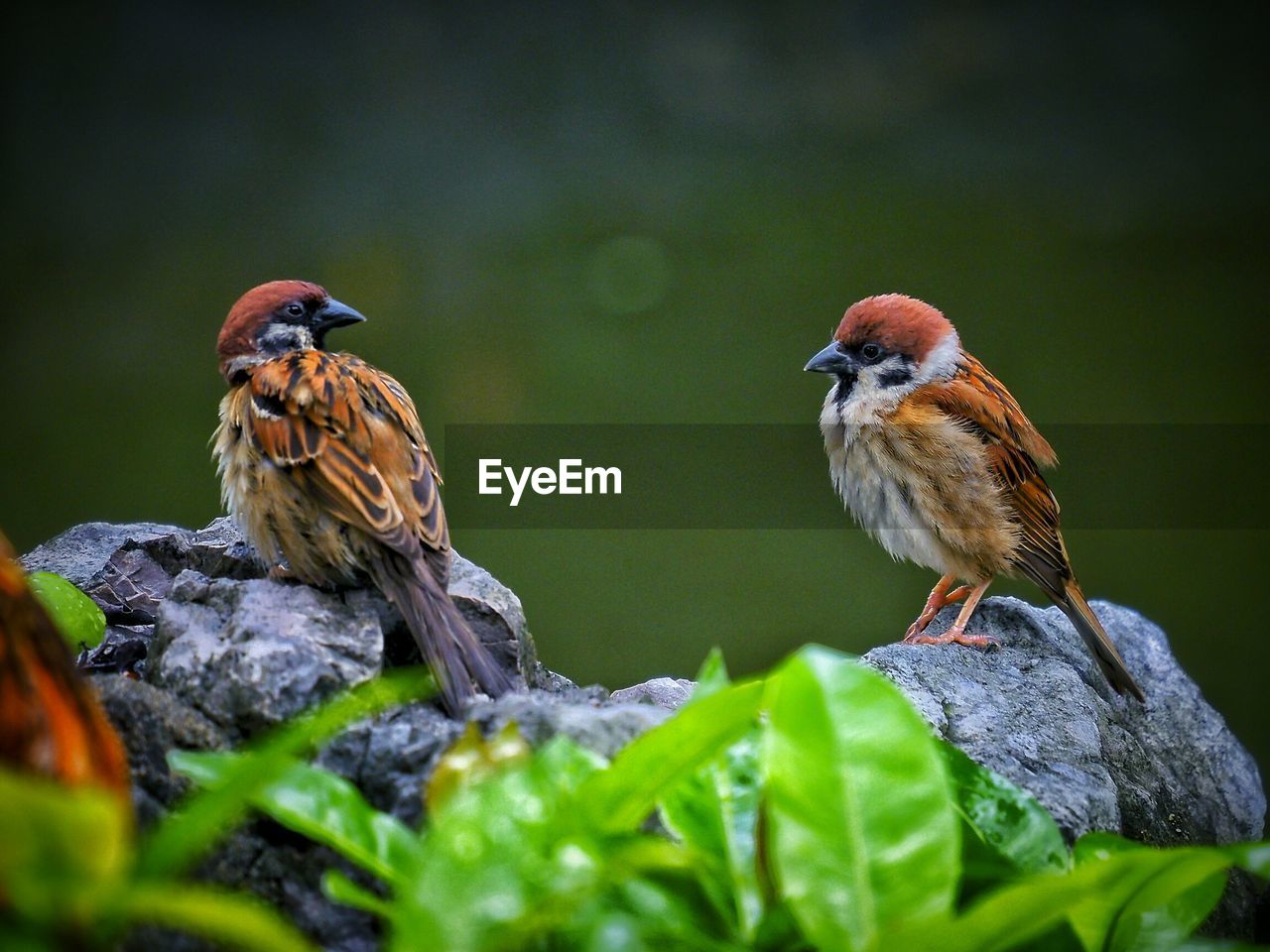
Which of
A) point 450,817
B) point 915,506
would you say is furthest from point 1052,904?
point 915,506

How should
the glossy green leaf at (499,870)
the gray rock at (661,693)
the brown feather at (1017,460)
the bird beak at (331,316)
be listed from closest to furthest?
1. the glossy green leaf at (499,870)
2. the gray rock at (661,693)
3. the bird beak at (331,316)
4. the brown feather at (1017,460)

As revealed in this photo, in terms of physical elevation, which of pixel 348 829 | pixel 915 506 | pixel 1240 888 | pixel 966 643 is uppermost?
pixel 348 829

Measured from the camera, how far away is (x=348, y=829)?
3.60 ft

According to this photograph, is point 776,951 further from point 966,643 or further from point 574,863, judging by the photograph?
point 966,643

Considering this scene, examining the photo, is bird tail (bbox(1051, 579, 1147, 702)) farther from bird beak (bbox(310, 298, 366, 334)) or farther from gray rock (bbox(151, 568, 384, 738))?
bird beak (bbox(310, 298, 366, 334))

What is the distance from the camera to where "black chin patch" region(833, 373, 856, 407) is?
123 inches

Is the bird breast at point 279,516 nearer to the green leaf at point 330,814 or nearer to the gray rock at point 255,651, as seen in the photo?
the gray rock at point 255,651

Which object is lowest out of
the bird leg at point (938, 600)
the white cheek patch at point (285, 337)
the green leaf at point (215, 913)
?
the bird leg at point (938, 600)

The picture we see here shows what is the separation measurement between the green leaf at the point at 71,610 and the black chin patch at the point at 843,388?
1892 mm

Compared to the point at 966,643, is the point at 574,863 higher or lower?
higher

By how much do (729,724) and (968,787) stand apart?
0.42m

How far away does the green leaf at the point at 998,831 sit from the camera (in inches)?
47.6

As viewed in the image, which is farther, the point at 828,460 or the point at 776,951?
the point at 828,460

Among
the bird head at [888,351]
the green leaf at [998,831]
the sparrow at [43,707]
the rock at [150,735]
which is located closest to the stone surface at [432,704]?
the rock at [150,735]
